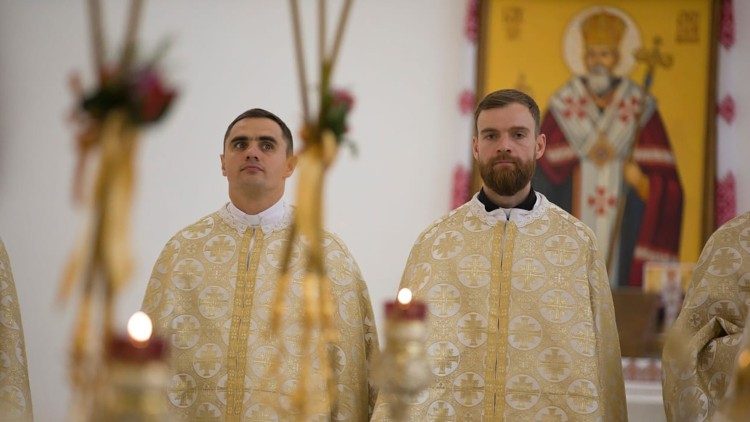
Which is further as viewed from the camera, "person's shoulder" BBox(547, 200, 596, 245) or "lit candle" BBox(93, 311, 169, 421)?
"person's shoulder" BBox(547, 200, 596, 245)

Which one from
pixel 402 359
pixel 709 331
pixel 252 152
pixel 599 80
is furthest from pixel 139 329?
pixel 599 80

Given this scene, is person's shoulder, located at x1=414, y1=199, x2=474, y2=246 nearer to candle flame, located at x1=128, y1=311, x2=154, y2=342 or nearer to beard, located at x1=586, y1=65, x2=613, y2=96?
candle flame, located at x1=128, y1=311, x2=154, y2=342

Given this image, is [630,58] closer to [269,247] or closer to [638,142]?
[638,142]

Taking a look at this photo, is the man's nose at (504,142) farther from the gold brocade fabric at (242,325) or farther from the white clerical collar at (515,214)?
the gold brocade fabric at (242,325)

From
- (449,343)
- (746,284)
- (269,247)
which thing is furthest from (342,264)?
(746,284)

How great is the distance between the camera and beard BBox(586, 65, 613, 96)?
316 inches

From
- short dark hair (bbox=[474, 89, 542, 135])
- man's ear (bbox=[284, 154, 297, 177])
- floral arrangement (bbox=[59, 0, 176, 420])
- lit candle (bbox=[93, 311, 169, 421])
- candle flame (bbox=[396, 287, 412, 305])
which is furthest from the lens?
man's ear (bbox=[284, 154, 297, 177])

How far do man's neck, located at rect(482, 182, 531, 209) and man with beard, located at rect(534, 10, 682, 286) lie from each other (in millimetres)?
3170

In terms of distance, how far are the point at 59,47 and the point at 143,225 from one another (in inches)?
61.5

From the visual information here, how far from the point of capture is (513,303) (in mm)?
4633


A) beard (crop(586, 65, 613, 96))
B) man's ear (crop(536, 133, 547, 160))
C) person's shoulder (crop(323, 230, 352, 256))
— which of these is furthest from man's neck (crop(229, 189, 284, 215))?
beard (crop(586, 65, 613, 96))

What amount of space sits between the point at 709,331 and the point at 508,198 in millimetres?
1033

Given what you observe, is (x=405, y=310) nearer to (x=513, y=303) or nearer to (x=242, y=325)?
(x=513, y=303)

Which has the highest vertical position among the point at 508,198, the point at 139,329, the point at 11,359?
the point at 139,329
